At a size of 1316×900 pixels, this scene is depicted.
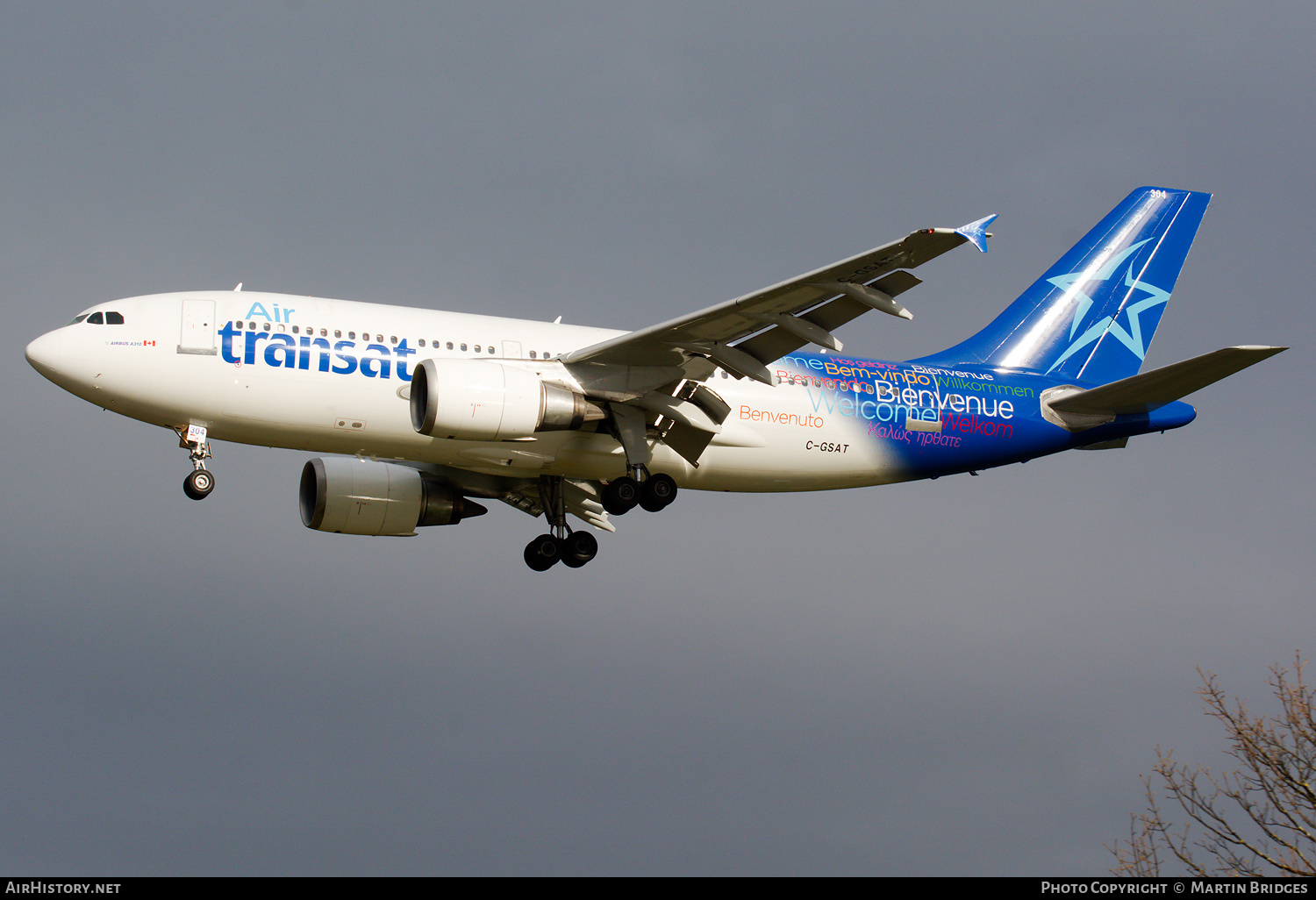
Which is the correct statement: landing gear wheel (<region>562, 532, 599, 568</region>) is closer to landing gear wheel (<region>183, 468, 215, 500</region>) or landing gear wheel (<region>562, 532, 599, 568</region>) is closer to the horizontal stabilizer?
landing gear wheel (<region>183, 468, 215, 500</region>)

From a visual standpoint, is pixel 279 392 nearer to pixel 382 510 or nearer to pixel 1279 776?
pixel 382 510

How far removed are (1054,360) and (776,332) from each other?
9.45 meters

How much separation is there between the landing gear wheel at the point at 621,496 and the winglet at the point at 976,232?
8509 millimetres

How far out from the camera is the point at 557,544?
30109 mm

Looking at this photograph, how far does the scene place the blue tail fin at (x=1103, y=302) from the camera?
31938mm

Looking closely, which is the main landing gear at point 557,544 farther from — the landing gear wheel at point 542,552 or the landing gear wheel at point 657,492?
the landing gear wheel at point 657,492

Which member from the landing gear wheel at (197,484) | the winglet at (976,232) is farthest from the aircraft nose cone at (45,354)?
the winglet at (976,232)

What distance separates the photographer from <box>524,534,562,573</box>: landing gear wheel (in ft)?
98.5

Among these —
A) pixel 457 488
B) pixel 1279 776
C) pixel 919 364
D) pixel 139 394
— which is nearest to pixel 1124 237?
pixel 919 364

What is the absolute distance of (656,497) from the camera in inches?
1056

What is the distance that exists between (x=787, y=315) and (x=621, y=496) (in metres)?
4.89

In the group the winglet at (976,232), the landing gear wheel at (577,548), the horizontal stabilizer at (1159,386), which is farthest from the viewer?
the landing gear wheel at (577,548)

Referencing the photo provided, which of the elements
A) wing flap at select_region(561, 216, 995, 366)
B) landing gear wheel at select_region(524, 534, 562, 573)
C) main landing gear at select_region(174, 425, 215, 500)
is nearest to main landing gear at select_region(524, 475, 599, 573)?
landing gear wheel at select_region(524, 534, 562, 573)

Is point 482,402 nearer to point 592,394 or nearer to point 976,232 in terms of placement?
point 592,394
